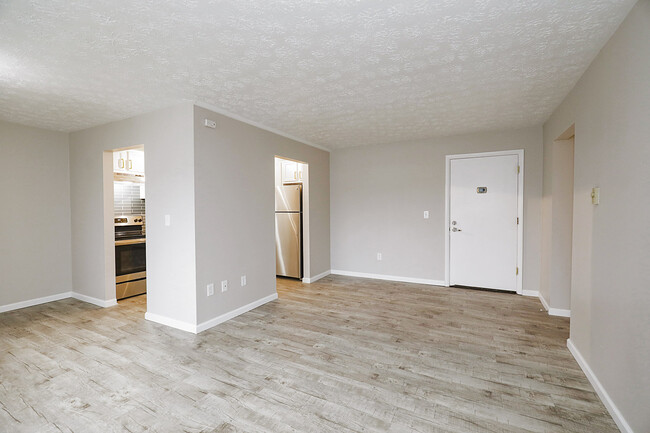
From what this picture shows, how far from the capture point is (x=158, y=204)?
3.26 m

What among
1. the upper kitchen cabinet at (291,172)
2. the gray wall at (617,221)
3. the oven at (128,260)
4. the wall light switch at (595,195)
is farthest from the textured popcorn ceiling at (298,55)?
the upper kitchen cabinet at (291,172)

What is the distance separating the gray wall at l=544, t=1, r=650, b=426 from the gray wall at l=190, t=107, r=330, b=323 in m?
3.26

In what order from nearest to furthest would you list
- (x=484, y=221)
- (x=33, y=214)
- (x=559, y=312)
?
1. (x=559, y=312)
2. (x=33, y=214)
3. (x=484, y=221)

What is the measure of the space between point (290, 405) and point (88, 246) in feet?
12.3

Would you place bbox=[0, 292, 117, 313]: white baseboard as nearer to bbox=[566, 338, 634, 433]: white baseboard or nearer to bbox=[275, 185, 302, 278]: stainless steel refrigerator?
bbox=[275, 185, 302, 278]: stainless steel refrigerator

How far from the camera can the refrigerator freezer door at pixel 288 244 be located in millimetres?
5148

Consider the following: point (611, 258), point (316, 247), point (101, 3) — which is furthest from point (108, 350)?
point (611, 258)

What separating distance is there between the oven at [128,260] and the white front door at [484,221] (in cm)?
456

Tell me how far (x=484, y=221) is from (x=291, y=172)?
10.7ft

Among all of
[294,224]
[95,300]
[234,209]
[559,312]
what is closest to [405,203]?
[294,224]

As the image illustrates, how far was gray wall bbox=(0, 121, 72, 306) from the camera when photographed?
3.71 m

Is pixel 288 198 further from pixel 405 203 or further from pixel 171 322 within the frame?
pixel 171 322

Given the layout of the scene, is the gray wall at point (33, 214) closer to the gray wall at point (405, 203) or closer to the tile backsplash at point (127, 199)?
the tile backsplash at point (127, 199)

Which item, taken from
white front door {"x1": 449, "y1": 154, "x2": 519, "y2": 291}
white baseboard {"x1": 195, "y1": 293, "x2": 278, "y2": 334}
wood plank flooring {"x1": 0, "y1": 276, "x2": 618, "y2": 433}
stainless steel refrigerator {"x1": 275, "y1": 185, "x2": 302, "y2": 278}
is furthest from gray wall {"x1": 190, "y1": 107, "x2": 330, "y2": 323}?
white front door {"x1": 449, "y1": 154, "x2": 519, "y2": 291}
